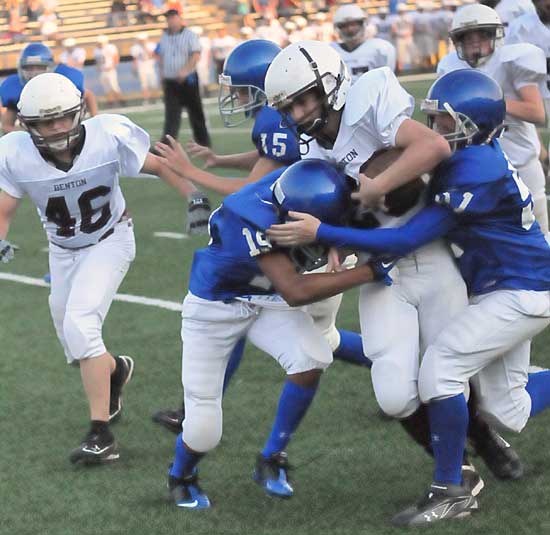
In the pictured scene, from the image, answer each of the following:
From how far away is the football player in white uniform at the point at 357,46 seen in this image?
897 cm

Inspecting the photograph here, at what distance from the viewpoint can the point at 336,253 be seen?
3.63 meters

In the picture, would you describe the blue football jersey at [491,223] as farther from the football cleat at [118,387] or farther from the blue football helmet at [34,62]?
the blue football helmet at [34,62]

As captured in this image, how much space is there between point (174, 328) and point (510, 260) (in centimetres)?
313

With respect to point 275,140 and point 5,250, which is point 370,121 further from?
point 5,250

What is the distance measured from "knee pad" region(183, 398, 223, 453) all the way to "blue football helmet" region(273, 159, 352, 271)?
0.64 meters

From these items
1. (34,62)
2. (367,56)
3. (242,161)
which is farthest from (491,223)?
(367,56)

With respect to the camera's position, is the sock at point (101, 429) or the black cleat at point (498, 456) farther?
the sock at point (101, 429)

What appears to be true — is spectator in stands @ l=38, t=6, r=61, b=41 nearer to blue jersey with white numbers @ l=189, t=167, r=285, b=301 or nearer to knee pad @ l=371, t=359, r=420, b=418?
blue jersey with white numbers @ l=189, t=167, r=285, b=301

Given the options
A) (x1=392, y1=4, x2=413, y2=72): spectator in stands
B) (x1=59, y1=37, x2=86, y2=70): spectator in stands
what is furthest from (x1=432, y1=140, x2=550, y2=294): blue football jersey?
(x1=392, y1=4, x2=413, y2=72): spectator in stands

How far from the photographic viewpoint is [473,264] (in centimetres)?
378

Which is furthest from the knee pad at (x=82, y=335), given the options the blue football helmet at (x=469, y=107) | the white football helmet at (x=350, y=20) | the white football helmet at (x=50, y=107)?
the white football helmet at (x=350, y=20)

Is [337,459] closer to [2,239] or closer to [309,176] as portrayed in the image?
[309,176]

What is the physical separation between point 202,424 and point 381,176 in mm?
985

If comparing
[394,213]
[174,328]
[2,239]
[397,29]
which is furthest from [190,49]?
[397,29]
